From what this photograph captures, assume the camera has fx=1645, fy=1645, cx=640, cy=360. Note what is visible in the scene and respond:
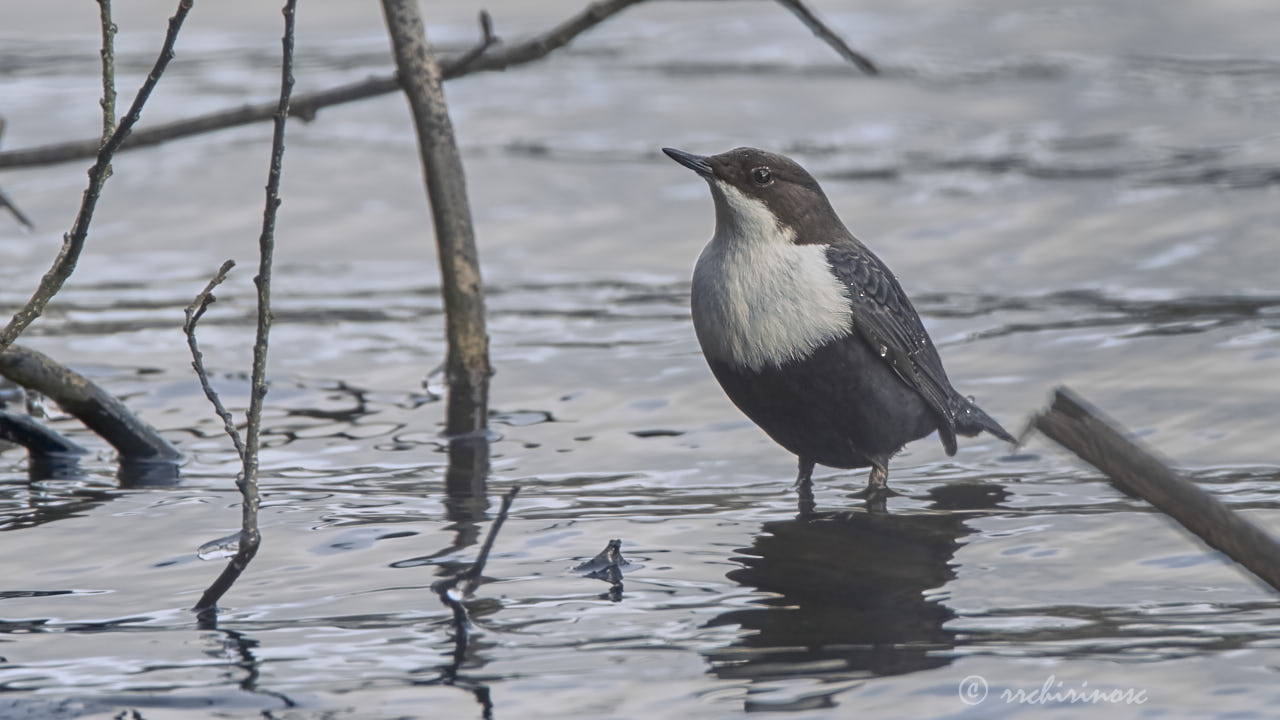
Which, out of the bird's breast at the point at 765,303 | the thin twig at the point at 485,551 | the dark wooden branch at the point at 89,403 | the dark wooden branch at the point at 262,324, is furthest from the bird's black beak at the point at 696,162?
the dark wooden branch at the point at 89,403

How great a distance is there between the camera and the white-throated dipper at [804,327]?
4.94m

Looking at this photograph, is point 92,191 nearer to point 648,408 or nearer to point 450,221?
point 450,221

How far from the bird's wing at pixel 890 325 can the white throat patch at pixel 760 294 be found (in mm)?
56

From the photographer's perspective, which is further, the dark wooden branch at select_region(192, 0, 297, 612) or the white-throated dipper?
the white-throated dipper

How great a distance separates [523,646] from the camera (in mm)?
3803

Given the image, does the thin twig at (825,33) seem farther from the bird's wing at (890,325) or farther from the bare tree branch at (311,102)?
the bird's wing at (890,325)

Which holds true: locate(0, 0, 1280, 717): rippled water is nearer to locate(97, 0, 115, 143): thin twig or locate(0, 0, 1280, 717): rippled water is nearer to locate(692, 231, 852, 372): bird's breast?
locate(692, 231, 852, 372): bird's breast

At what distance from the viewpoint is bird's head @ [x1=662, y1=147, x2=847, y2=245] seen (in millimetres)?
5137

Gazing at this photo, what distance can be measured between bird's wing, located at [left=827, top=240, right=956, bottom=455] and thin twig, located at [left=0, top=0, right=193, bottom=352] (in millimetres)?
2233

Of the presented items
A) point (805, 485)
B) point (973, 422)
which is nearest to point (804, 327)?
point (805, 485)

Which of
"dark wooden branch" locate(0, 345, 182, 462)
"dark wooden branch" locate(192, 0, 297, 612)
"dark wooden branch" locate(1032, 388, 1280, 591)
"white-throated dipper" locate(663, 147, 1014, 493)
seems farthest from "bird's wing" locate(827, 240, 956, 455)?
"dark wooden branch" locate(0, 345, 182, 462)

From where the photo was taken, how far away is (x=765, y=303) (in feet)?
16.2

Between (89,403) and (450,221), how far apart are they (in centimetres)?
163

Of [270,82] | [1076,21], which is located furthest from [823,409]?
[1076,21]
